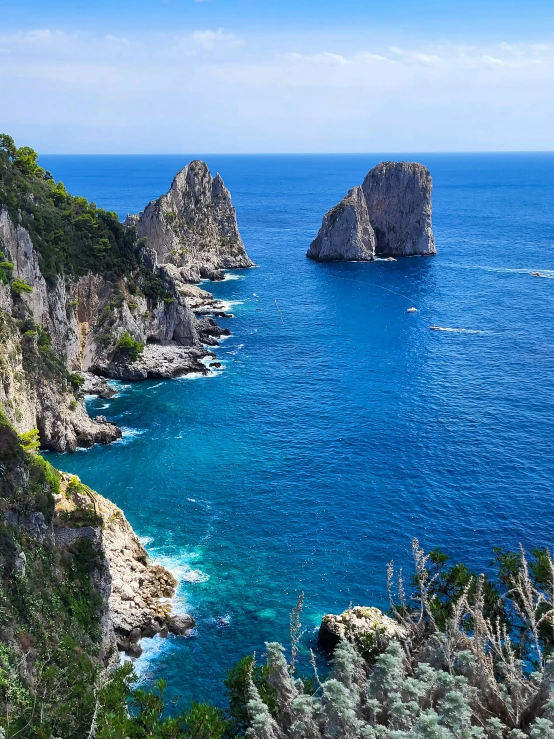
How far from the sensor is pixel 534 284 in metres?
159

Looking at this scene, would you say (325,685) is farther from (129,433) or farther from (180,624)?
(129,433)

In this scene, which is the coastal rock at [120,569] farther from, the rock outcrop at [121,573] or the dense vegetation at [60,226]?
the dense vegetation at [60,226]

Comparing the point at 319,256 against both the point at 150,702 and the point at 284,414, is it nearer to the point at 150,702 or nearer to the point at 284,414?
the point at 284,414

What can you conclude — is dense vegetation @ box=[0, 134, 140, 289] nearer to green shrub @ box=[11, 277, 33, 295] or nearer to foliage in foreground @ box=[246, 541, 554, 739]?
green shrub @ box=[11, 277, 33, 295]

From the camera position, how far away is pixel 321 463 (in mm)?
76438

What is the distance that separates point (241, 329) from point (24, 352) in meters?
56.2

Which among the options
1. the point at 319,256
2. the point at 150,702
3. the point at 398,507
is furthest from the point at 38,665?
the point at 319,256

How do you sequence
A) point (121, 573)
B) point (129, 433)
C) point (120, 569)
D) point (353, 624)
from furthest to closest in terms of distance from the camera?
point (129, 433)
point (120, 569)
point (121, 573)
point (353, 624)

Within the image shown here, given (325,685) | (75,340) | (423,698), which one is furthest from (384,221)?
(325,685)

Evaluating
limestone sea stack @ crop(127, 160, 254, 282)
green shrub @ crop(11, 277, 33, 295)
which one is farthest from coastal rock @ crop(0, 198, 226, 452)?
limestone sea stack @ crop(127, 160, 254, 282)

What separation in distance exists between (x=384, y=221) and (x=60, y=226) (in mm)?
110278

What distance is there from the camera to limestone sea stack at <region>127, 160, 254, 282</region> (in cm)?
16125

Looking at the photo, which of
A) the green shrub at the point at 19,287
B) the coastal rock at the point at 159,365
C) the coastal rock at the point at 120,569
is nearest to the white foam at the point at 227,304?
the coastal rock at the point at 159,365

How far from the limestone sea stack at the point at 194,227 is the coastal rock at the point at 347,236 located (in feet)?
68.2
